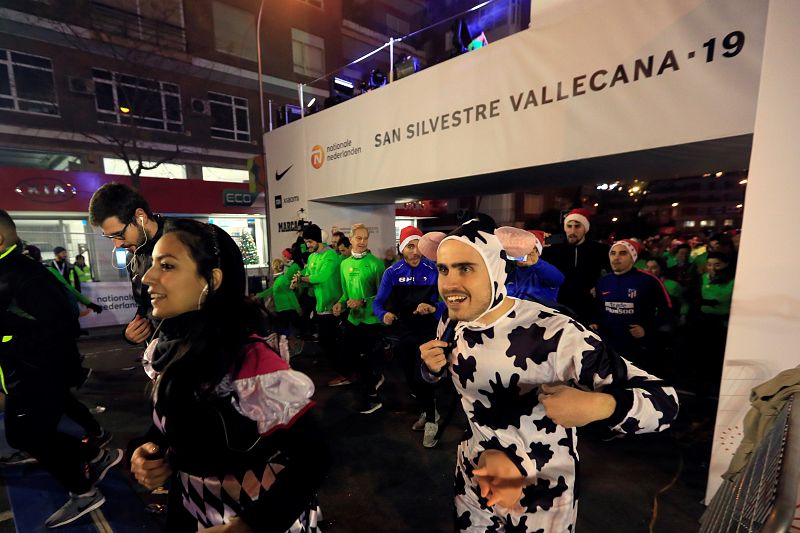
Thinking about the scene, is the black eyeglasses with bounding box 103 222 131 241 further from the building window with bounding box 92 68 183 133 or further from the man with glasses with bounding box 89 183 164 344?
the building window with bounding box 92 68 183 133

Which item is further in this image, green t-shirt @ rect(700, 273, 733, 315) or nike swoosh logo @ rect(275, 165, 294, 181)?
nike swoosh logo @ rect(275, 165, 294, 181)

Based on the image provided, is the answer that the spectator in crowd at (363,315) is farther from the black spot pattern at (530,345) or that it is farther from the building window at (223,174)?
the building window at (223,174)

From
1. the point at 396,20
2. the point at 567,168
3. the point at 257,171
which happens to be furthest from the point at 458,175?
the point at 396,20

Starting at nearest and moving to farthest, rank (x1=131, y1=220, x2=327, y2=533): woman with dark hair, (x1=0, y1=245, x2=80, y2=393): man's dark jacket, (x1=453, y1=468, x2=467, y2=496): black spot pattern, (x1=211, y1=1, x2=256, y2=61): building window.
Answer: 1. (x1=131, y1=220, x2=327, y2=533): woman with dark hair
2. (x1=453, y1=468, x2=467, y2=496): black spot pattern
3. (x1=0, y1=245, x2=80, y2=393): man's dark jacket
4. (x1=211, y1=1, x2=256, y2=61): building window

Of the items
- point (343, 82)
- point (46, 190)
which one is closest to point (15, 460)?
point (343, 82)

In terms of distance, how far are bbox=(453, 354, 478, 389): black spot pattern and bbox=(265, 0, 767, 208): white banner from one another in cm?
313

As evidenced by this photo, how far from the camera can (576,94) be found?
3.71 metres

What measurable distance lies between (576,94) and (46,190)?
14.1 metres

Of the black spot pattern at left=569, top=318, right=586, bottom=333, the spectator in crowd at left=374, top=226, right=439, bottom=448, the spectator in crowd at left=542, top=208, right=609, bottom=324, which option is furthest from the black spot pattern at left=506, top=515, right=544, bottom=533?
the spectator in crowd at left=542, top=208, right=609, bottom=324

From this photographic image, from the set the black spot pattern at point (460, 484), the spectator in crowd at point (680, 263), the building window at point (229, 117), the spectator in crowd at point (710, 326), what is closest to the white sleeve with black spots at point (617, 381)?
the black spot pattern at point (460, 484)

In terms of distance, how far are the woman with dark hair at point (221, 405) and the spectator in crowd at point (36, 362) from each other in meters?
1.85

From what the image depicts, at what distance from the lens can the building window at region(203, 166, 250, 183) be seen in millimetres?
19781

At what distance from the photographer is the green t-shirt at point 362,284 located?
4387mm

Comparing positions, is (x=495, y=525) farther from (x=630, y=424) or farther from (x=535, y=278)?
(x=535, y=278)
